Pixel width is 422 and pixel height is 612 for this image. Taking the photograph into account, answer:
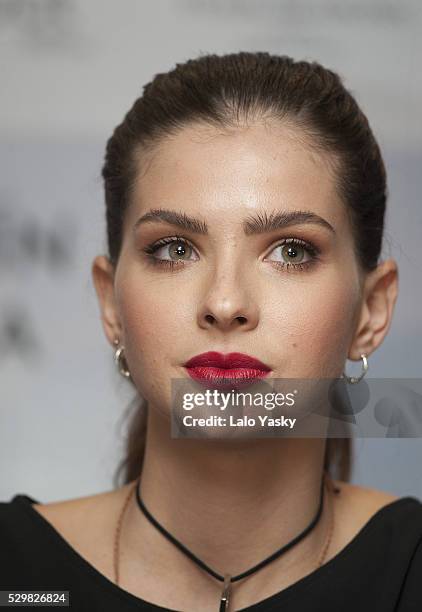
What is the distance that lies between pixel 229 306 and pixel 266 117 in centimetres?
→ 36

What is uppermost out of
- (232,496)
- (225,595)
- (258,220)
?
(258,220)

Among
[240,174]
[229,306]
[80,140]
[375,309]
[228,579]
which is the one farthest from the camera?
[80,140]

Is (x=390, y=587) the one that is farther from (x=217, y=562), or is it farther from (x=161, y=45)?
(x=161, y=45)

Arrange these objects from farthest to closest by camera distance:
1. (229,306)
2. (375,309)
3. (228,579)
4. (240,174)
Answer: (375,309) → (228,579) → (240,174) → (229,306)

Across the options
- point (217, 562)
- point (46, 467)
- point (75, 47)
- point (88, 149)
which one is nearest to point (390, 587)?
point (217, 562)

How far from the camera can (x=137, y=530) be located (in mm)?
1796

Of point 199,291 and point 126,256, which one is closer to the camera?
point 199,291

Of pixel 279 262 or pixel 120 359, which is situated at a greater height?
pixel 279 262

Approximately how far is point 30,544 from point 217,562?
339mm

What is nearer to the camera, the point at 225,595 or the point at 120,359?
the point at 225,595

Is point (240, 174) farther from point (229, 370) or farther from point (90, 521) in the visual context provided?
point (90, 521)

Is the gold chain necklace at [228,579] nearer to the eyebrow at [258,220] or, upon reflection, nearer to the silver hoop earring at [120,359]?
the silver hoop earring at [120,359]

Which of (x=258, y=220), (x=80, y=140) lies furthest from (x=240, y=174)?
(x=80, y=140)

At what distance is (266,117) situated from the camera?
1.66m
